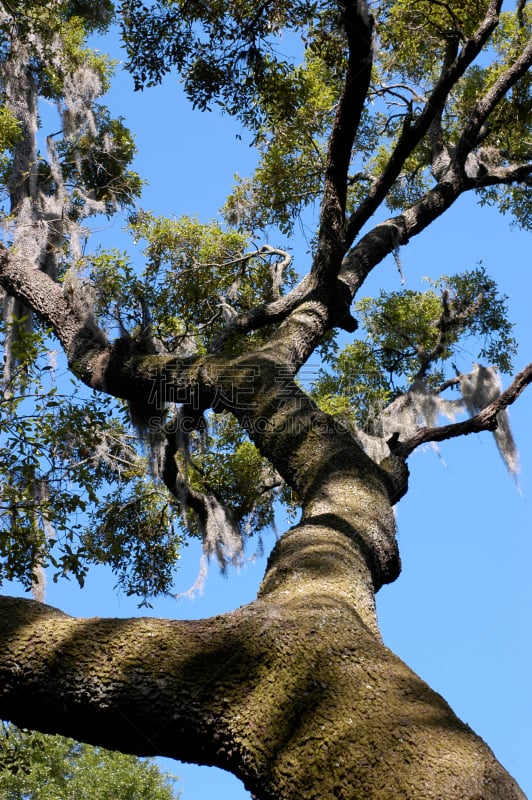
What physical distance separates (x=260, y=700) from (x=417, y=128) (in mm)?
4926

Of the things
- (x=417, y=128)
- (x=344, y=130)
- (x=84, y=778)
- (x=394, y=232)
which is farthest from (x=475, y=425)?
(x=84, y=778)

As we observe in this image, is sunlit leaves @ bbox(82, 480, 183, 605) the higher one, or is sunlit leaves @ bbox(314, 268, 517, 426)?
sunlit leaves @ bbox(314, 268, 517, 426)

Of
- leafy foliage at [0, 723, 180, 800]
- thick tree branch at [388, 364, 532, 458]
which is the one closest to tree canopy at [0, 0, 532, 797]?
thick tree branch at [388, 364, 532, 458]

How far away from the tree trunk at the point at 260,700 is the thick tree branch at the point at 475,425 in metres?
2.40

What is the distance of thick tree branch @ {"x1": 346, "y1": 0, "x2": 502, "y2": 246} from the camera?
263 inches

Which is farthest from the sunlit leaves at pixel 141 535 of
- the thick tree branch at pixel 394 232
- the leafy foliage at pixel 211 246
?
the thick tree branch at pixel 394 232

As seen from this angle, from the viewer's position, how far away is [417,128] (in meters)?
6.64

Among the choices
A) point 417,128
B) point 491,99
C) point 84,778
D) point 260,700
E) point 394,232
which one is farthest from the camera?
point 84,778

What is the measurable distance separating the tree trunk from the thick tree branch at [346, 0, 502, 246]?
4.16 meters

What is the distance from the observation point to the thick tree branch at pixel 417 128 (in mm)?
6668

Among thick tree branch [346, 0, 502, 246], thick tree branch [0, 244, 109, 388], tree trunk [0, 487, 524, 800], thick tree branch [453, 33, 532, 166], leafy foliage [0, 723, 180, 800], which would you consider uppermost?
thick tree branch [453, 33, 532, 166]

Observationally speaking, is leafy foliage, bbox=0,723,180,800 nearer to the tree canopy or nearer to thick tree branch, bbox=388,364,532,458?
the tree canopy

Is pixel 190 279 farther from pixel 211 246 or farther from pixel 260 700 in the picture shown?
pixel 260 700

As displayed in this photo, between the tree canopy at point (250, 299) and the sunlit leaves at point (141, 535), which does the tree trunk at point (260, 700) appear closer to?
the tree canopy at point (250, 299)
